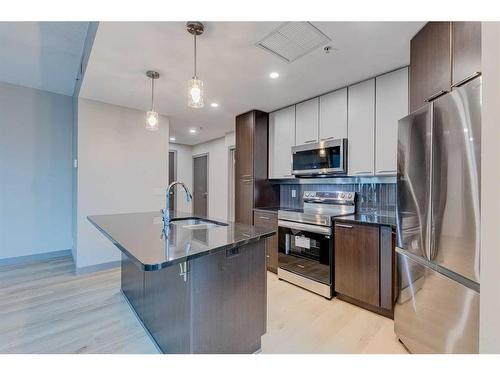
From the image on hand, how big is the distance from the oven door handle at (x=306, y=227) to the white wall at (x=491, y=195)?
190 cm

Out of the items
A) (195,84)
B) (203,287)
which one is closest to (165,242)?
(203,287)

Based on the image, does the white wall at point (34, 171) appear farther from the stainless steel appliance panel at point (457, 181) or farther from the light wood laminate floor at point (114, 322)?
the stainless steel appliance panel at point (457, 181)

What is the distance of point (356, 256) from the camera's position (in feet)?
7.80

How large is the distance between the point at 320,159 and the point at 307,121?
0.56m

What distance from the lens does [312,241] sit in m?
2.75

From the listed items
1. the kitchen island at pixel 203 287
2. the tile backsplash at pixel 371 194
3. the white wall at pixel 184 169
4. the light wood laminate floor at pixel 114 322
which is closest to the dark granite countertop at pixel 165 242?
the kitchen island at pixel 203 287

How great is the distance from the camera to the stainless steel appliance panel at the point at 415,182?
1.55m

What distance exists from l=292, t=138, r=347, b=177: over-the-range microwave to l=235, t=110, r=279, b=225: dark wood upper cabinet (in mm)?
571

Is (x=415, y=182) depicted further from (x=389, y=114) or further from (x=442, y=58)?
(x=389, y=114)

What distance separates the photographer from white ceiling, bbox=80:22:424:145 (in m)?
1.80

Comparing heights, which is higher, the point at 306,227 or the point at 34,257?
the point at 306,227

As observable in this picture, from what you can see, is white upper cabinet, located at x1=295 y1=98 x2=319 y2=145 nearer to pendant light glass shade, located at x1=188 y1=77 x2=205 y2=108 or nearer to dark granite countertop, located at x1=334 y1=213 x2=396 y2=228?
dark granite countertop, located at x1=334 y1=213 x2=396 y2=228

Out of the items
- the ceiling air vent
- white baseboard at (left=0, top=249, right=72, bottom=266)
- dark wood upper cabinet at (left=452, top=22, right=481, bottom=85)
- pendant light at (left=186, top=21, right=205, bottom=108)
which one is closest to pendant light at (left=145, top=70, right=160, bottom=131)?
pendant light at (left=186, top=21, right=205, bottom=108)
